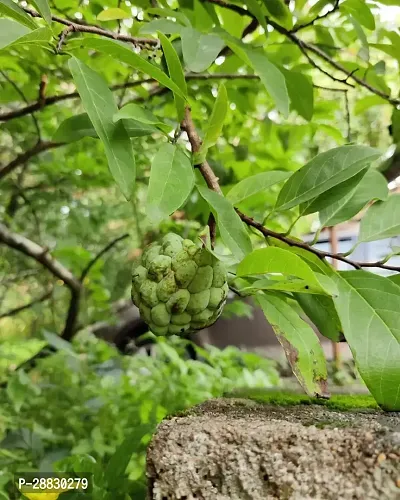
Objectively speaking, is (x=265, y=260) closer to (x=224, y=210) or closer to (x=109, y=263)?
(x=224, y=210)

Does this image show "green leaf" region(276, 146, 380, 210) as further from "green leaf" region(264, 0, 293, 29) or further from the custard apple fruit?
"green leaf" region(264, 0, 293, 29)

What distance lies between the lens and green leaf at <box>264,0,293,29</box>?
0.73m

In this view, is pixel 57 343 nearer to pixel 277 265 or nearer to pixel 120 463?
pixel 120 463

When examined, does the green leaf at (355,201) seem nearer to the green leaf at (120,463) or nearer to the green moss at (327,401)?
the green moss at (327,401)

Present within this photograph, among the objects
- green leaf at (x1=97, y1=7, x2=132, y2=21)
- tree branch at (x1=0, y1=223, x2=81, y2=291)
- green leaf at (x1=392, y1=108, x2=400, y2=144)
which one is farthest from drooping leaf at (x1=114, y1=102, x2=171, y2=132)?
tree branch at (x1=0, y1=223, x2=81, y2=291)

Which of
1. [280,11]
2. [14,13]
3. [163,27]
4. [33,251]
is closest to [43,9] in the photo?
[14,13]

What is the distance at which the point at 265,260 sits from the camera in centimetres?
45

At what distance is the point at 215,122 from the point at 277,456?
0.32 meters

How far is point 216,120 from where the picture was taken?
53 centimetres

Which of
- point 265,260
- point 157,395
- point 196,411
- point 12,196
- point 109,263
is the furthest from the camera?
point 109,263

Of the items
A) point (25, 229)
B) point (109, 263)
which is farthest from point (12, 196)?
point (109, 263)

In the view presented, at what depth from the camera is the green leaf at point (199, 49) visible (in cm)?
56

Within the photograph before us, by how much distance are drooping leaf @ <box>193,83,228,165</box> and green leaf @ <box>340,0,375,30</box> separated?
369 mm

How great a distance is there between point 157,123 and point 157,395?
0.98 meters
